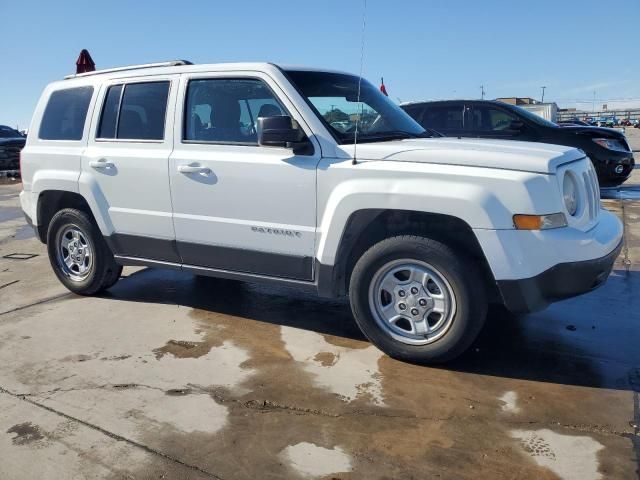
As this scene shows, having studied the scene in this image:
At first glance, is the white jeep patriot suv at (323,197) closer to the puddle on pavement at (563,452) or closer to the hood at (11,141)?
the puddle on pavement at (563,452)

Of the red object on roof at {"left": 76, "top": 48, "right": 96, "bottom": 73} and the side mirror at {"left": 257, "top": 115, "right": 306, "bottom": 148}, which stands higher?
the red object on roof at {"left": 76, "top": 48, "right": 96, "bottom": 73}

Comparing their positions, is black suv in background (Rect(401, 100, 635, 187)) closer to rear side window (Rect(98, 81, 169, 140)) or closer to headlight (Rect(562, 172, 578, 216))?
rear side window (Rect(98, 81, 169, 140))

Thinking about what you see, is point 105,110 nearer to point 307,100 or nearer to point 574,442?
point 307,100

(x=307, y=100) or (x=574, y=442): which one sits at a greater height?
(x=307, y=100)

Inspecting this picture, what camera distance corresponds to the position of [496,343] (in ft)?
13.6

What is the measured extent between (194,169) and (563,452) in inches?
120

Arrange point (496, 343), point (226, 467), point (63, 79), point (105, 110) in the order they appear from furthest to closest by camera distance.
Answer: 1. point (63, 79)
2. point (105, 110)
3. point (496, 343)
4. point (226, 467)

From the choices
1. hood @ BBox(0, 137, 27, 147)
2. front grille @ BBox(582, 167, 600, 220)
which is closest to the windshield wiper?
front grille @ BBox(582, 167, 600, 220)

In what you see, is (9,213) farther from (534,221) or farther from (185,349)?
(534,221)

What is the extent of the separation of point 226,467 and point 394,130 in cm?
279

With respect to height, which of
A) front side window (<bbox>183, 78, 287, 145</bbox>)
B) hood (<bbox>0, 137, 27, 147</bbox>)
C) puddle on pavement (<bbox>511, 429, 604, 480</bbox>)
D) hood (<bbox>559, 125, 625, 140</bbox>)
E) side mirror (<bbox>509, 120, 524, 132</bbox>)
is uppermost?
front side window (<bbox>183, 78, 287, 145</bbox>)

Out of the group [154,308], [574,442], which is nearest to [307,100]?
[154,308]

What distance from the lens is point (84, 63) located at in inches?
299

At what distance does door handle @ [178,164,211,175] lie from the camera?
4289 mm
